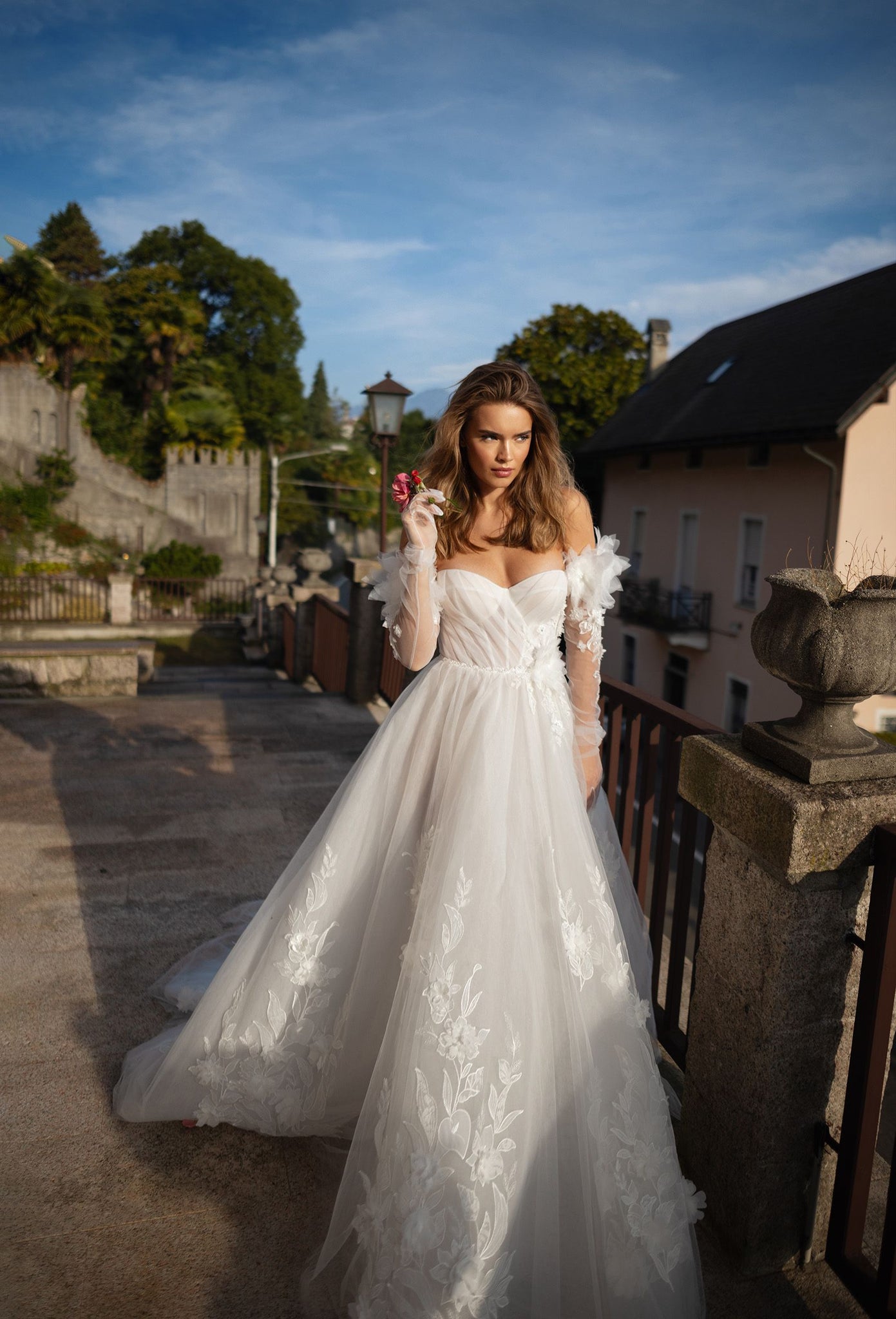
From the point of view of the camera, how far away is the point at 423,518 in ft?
6.90

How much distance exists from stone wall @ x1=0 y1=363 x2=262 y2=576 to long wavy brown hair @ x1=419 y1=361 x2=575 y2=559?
32.0 metres

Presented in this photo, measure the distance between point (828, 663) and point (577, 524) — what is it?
790mm

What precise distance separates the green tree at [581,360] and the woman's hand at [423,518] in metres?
24.7

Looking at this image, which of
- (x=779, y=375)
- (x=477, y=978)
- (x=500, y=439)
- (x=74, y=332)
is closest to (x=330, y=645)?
(x=500, y=439)

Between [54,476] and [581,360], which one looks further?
[54,476]

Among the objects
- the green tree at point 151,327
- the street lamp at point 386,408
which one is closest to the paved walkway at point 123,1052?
the street lamp at point 386,408

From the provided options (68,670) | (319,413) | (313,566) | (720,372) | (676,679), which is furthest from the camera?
(319,413)

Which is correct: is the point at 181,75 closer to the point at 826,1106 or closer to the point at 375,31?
the point at 375,31

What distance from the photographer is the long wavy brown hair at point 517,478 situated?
221 centimetres

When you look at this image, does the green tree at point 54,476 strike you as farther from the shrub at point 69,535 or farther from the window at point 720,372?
the window at point 720,372

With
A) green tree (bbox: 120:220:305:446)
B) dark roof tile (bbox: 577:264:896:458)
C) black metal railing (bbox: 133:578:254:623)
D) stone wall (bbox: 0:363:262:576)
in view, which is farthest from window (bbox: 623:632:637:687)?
green tree (bbox: 120:220:305:446)

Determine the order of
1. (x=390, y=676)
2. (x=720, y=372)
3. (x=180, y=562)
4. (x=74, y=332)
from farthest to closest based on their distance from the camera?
(x=74, y=332)
(x=180, y=562)
(x=720, y=372)
(x=390, y=676)

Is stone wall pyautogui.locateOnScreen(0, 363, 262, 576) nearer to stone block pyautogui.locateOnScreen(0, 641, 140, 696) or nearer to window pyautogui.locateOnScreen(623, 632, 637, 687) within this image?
window pyautogui.locateOnScreen(623, 632, 637, 687)

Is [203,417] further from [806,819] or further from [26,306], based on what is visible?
[806,819]
